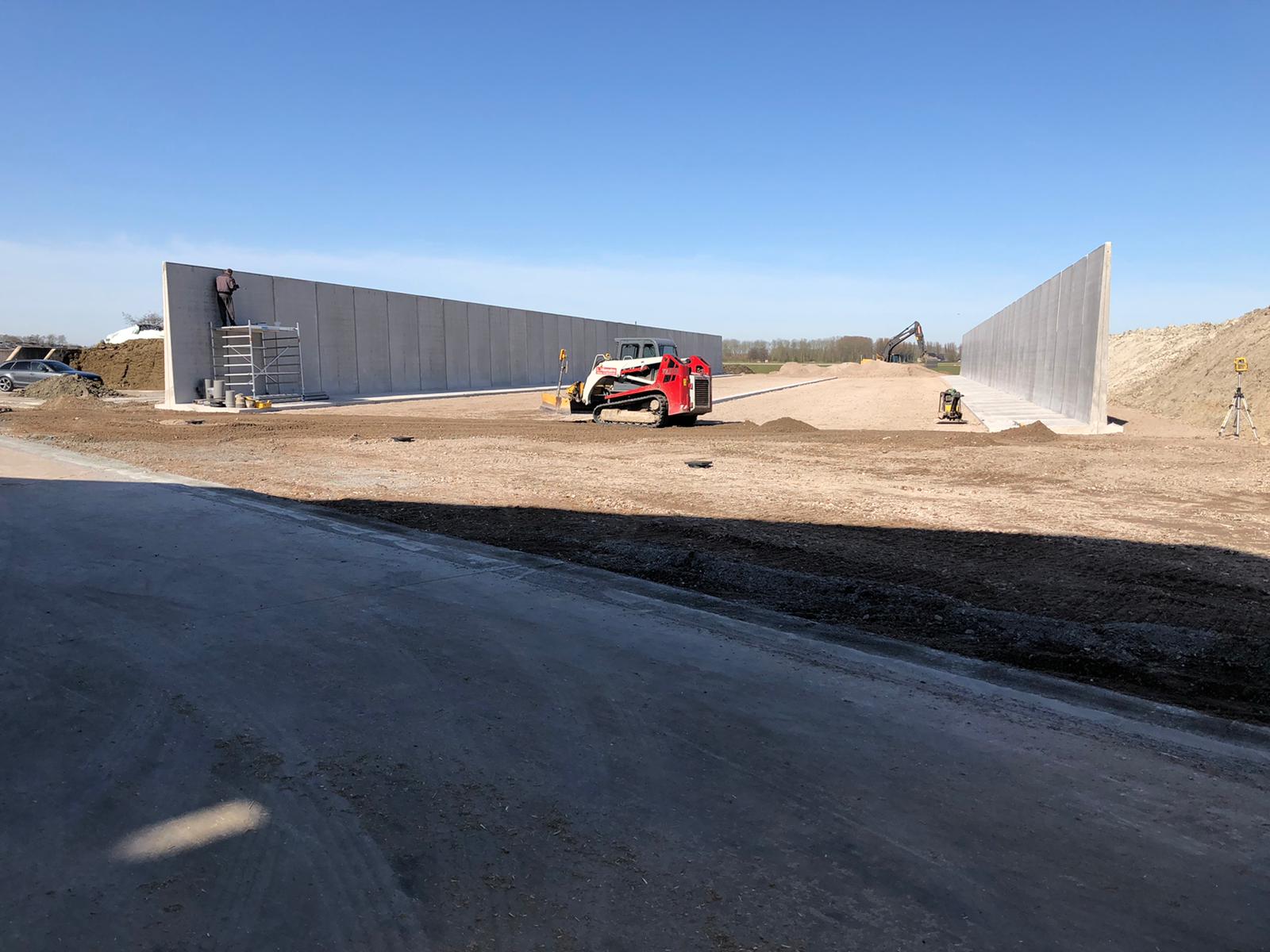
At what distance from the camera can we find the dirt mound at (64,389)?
33094 millimetres

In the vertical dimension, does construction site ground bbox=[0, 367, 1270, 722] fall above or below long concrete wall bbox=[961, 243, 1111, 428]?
below

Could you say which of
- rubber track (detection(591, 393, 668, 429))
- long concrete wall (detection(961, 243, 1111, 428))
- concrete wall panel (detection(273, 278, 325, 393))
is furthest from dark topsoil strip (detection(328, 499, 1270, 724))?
concrete wall panel (detection(273, 278, 325, 393))

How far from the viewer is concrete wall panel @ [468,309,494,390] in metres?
47.4

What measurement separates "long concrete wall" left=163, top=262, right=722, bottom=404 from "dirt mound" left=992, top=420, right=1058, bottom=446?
→ 26394 mm

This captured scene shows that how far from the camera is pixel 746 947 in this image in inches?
100

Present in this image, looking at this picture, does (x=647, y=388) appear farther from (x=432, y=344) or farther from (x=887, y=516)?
(x=432, y=344)

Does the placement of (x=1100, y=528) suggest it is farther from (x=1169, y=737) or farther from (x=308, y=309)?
(x=308, y=309)

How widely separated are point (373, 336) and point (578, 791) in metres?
39.2

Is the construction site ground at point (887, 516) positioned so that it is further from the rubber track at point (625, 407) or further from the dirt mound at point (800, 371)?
the dirt mound at point (800, 371)

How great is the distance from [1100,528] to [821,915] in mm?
8129

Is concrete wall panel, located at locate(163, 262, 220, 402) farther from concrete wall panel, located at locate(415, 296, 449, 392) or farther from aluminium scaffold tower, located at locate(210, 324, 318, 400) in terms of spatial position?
concrete wall panel, located at locate(415, 296, 449, 392)

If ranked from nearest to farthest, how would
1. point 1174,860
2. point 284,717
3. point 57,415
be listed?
point 1174,860, point 284,717, point 57,415

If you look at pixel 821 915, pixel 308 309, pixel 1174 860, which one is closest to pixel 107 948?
pixel 821 915

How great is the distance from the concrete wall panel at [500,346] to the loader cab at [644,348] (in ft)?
86.3
